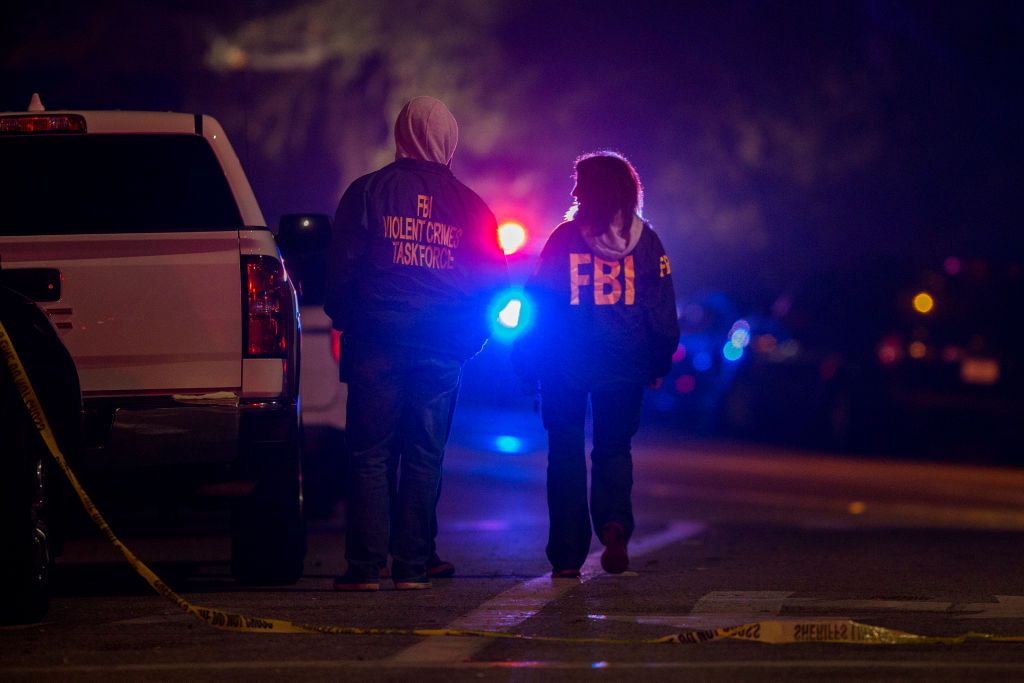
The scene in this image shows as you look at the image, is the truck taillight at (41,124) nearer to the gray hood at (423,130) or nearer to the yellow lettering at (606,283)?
the gray hood at (423,130)

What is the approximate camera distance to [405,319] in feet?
25.1

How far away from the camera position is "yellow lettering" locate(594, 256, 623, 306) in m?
8.18

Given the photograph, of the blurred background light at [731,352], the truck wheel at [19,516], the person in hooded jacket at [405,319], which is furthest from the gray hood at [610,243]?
the blurred background light at [731,352]

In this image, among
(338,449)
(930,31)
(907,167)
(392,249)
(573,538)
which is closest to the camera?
(392,249)

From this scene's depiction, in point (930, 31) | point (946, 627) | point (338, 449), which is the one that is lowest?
point (946, 627)

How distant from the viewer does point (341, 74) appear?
2247 cm

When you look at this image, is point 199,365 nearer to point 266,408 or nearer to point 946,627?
point 266,408

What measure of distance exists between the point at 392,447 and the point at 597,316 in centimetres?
107

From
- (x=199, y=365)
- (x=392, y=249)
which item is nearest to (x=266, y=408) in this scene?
(x=199, y=365)

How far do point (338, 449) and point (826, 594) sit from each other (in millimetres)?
4155

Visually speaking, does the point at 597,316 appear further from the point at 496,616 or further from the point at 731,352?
the point at 731,352

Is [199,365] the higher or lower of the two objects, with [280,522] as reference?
higher

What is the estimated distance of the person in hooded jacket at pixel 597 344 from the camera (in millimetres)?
8148

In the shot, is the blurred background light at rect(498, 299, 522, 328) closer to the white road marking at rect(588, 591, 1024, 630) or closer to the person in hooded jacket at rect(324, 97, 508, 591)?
the person in hooded jacket at rect(324, 97, 508, 591)
